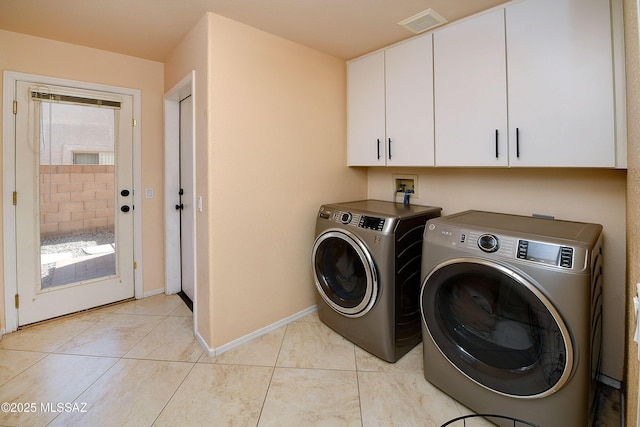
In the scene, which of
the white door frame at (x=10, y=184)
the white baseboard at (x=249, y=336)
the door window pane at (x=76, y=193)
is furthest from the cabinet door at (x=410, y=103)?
the white door frame at (x=10, y=184)

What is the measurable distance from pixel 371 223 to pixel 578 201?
1218 millimetres

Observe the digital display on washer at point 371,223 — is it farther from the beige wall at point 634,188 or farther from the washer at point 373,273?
the beige wall at point 634,188

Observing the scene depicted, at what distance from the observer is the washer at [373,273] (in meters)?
1.91

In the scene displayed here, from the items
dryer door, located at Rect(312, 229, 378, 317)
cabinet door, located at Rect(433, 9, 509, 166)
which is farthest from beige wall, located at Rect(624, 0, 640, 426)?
dryer door, located at Rect(312, 229, 378, 317)

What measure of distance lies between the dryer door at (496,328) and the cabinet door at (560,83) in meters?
0.78

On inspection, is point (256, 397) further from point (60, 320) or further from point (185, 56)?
point (185, 56)

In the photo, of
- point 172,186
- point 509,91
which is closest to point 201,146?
point 172,186

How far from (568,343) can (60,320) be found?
135 inches

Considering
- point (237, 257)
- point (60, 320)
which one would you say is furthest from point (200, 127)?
point (60, 320)

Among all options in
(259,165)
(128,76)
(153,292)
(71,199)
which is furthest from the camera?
(153,292)

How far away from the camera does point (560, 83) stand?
159cm

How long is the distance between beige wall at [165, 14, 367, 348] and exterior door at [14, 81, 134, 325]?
0.81 m

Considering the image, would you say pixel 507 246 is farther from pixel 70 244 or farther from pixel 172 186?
pixel 70 244

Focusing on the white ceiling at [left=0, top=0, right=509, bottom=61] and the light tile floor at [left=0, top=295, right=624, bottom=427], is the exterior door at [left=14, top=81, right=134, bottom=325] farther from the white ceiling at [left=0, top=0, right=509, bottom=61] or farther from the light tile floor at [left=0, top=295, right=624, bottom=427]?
the white ceiling at [left=0, top=0, right=509, bottom=61]
